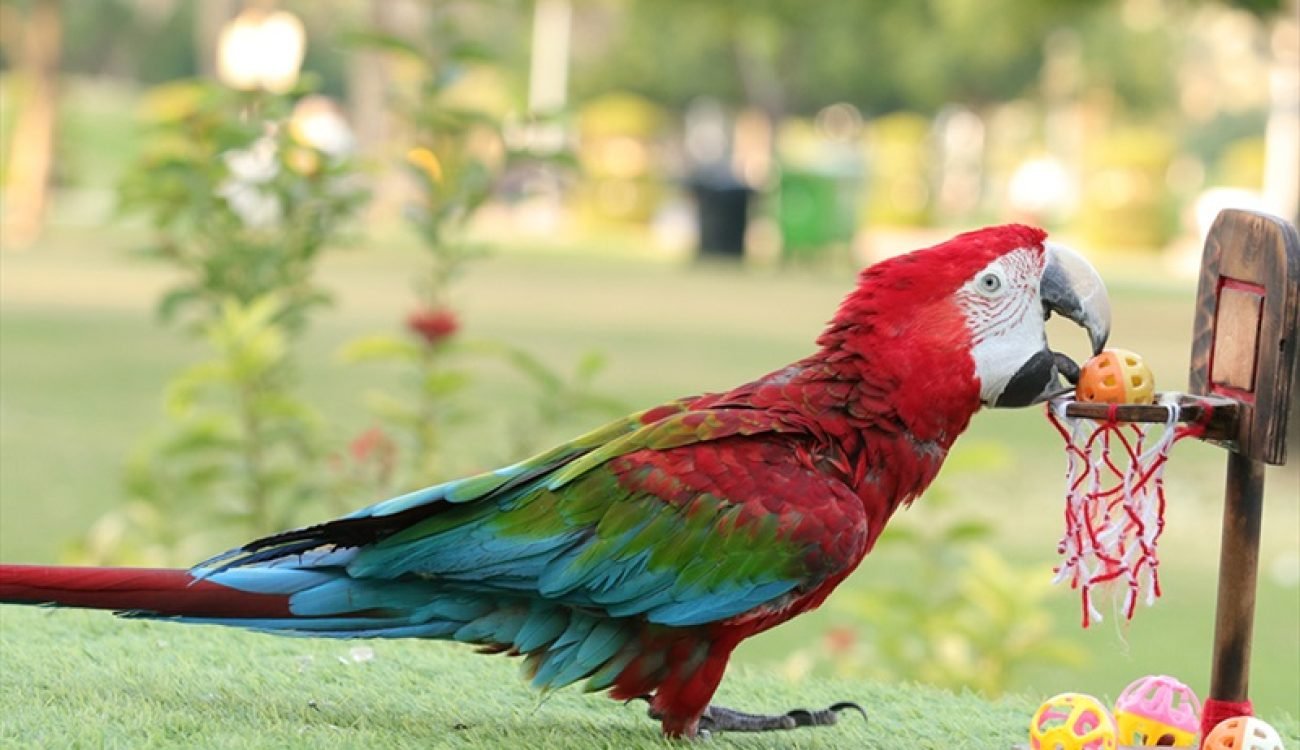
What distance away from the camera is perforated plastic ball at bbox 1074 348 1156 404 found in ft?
6.07

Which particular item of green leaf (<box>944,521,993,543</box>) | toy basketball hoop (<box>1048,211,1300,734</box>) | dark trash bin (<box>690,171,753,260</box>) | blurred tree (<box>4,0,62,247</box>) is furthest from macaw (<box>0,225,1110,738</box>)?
dark trash bin (<box>690,171,753,260</box>)

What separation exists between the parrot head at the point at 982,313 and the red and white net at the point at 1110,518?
2.4 inches

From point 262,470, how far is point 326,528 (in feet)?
5.40

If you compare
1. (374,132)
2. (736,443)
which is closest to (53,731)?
(736,443)

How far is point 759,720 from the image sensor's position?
7.04ft

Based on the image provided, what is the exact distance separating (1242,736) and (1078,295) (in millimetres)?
516

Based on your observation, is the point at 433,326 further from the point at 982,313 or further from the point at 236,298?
the point at 982,313

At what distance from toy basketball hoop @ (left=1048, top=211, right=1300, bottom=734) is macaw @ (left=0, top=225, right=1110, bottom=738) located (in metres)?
0.12

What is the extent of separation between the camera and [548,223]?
2289cm

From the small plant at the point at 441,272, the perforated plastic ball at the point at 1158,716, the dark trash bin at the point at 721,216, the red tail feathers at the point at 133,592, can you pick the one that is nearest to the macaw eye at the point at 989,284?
the perforated plastic ball at the point at 1158,716

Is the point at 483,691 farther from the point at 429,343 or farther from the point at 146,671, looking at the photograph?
the point at 429,343

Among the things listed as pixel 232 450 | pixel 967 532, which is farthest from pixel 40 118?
pixel 967 532

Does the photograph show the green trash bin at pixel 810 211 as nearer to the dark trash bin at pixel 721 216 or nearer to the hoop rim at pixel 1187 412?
the dark trash bin at pixel 721 216

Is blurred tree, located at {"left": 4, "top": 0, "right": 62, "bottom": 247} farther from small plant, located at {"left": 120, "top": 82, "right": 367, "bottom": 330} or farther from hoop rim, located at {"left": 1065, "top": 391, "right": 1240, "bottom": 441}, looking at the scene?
hoop rim, located at {"left": 1065, "top": 391, "right": 1240, "bottom": 441}
